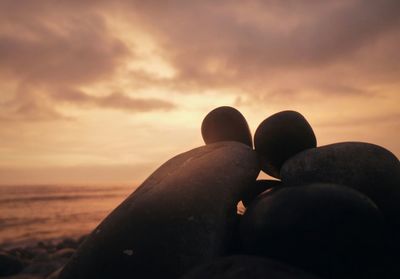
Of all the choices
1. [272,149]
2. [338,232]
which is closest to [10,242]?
[272,149]

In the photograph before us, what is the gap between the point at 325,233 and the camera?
3.11 metres

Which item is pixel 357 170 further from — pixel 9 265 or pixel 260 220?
pixel 9 265

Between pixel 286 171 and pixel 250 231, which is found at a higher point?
pixel 286 171

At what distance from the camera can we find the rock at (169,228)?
3492mm

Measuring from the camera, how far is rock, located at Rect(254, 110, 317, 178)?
5.18m

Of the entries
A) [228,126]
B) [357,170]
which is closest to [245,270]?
[357,170]

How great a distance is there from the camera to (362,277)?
3080 millimetres

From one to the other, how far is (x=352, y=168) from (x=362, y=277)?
59.0 inches

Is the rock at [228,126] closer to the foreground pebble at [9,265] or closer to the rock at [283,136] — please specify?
the rock at [283,136]

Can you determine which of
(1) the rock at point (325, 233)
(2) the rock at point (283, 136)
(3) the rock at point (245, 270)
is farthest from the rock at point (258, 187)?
(3) the rock at point (245, 270)

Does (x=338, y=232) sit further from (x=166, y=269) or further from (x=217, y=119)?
(x=217, y=119)

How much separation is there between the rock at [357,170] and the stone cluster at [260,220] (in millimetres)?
10

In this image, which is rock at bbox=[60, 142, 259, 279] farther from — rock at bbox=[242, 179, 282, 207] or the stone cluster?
rock at bbox=[242, 179, 282, 207]

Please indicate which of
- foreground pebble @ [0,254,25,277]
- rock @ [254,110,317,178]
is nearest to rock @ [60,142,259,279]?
rock @ [254,110,317,178]
